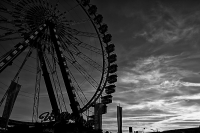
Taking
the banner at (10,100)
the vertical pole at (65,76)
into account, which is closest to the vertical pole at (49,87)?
the vertical pole at (65,76)

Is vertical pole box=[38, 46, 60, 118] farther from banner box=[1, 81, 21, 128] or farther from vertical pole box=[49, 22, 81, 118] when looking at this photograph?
banner box=[1, 81, 21, 128]

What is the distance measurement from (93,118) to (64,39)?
1401cm

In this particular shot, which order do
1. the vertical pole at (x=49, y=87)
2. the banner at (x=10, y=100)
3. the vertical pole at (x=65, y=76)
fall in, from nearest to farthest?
the banner at (x=10, y=100)
the vertical pole at (x=65, y=76)
the vertical pole at (x=49, y=87)

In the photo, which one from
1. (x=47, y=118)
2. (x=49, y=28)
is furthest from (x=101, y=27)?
(x=47, y=118)

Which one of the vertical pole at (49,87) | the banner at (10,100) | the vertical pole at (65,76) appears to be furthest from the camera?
the vertical pole at (49,87)

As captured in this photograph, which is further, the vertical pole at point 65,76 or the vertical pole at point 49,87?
the vertical pole at point 49,87

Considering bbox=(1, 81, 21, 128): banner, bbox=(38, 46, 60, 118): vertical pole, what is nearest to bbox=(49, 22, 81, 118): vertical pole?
bbox=(38, 46, 60, 118): vertical pole

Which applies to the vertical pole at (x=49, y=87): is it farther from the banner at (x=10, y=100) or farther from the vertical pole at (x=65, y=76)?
the banner at (x=10, y=100)

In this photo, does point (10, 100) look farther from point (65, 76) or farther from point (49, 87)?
point (65, 76)

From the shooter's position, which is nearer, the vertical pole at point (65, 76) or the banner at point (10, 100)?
the banner at point (10, 100)

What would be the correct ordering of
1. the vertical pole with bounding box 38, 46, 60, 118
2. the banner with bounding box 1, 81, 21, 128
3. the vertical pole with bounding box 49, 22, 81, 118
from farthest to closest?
the vertical pole with bounding box 38, 46, 60, 118, the vertical pole with bounding box 49, 22, 81, 118, the banner with bounding box 1, 81, 21, 128

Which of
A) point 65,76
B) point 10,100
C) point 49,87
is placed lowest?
point 10,100

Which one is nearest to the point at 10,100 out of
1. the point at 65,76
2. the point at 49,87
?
the point at 49,87

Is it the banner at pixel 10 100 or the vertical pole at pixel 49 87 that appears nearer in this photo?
the banner at pixel 10 100
